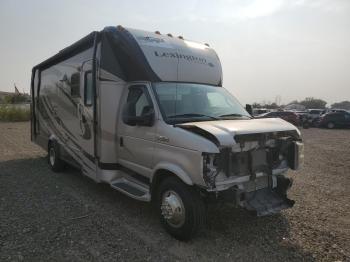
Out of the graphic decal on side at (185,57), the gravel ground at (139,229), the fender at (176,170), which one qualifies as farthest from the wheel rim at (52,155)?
the fender at (176,170)

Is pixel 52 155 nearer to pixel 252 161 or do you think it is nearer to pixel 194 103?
pixel 194 103

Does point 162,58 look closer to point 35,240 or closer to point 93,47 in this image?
point 93,47

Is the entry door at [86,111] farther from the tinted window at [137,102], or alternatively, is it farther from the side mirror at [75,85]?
the tinted window at [137,102]

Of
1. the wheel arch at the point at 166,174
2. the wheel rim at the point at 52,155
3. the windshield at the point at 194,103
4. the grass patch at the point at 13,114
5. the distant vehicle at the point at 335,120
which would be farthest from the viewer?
the grass patch at the point at 13,114

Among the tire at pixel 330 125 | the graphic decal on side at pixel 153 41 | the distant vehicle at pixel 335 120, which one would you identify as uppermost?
the graphic decal on side at pixel 153 41

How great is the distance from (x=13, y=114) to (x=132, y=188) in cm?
2814

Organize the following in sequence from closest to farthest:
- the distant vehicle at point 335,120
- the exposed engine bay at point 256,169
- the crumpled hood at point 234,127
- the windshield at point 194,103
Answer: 1. the crumpled hood at point 234,127
2. the exposed engine bay at point 256,169
3. the windshield at point 194,103
4. the distant vehicle at point 335,120

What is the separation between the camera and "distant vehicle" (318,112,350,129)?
97.7 feet

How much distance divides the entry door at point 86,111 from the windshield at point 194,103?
69.8 inches

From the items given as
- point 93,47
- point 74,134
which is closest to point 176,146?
point 93,47

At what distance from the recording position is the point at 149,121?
17.9 ft

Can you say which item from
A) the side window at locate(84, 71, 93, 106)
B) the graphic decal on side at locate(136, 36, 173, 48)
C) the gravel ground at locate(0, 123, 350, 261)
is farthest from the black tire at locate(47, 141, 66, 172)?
the graphic decal on side at locate(136, 36, 173, 48)

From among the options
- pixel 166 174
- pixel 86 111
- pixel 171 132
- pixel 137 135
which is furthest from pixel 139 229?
pixel 86 111

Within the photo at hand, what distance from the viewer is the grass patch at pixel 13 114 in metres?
30.8
